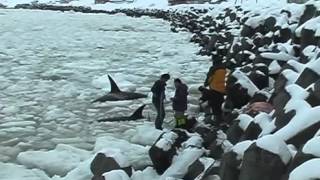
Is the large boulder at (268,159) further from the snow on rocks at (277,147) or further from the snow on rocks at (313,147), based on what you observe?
the snow on rocks at (313,147)

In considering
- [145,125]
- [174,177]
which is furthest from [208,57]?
[174,177]

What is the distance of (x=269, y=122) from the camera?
591 cm

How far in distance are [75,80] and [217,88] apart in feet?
20.3

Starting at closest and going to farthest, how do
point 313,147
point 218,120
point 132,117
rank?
point 313,147 < point 218,120 < point 132,117

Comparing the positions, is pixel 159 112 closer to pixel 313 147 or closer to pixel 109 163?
pixel 109 163

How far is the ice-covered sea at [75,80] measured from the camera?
9203 millimetres

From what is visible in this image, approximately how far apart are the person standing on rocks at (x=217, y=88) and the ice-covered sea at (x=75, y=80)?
0.95m

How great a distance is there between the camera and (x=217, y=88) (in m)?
9.28

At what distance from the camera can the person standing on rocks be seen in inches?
359

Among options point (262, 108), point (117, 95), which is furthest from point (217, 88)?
point (117, 95)

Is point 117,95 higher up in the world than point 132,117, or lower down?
lower down

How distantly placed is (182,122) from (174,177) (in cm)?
214

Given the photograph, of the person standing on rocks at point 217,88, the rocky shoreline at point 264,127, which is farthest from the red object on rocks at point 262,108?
the person standing on rocks at point 217,88

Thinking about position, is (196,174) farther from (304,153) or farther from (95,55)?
(95,55)
